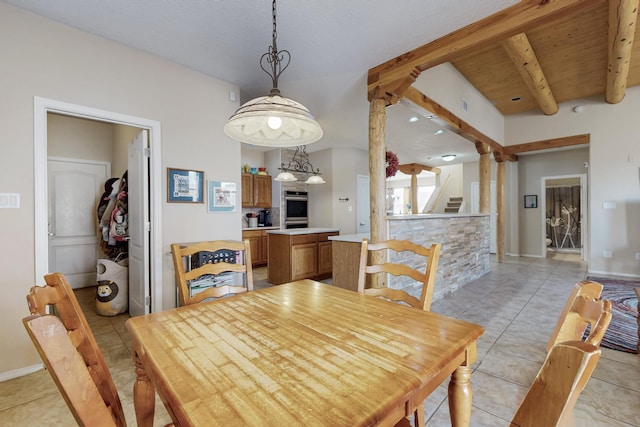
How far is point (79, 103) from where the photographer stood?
2303mm

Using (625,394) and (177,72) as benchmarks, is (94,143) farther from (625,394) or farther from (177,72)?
(625,394)

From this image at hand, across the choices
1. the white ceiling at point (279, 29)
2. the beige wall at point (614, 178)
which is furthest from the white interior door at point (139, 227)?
the beige wall at point (614, 178)

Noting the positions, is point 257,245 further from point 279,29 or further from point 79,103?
point 279,29

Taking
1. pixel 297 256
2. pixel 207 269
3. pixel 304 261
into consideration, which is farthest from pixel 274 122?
pixel 304 261

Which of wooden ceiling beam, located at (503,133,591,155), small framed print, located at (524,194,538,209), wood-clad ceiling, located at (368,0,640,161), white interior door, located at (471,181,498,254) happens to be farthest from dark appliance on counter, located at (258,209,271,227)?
small framed print, located at (524,194,538,209)

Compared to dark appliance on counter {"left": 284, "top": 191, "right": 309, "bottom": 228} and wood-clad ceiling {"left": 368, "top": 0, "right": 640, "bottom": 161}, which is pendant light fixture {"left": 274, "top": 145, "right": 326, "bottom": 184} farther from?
wood-clad ceiling {"left": 368, "top": 0, "right": 640, "bottom": 161}

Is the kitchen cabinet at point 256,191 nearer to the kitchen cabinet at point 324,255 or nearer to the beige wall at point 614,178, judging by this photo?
the kitchen cabinet at point 324,255

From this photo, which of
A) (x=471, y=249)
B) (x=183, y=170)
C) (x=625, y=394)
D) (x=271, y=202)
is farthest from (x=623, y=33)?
(x=271, y=202)

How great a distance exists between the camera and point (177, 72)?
2855 millimetres

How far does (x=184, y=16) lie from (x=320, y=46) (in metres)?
1.12

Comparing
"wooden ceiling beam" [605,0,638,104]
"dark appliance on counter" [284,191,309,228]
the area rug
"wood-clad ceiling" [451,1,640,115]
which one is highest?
"wood-clad ceiling" [451,1,640,115]

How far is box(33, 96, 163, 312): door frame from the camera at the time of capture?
7.00 ft

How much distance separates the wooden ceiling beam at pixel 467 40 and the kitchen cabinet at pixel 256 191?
3670 mm

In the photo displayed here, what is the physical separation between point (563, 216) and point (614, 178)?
4.94m
